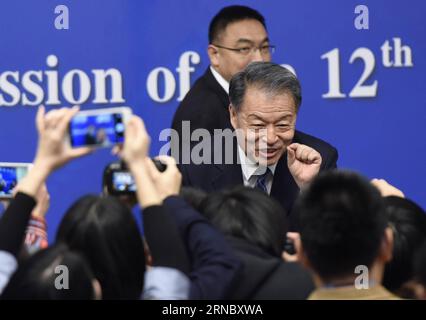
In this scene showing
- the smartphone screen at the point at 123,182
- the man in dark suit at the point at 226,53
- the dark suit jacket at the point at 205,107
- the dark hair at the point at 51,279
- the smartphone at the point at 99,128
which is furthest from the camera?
the man in dark suit at the point at 226,53

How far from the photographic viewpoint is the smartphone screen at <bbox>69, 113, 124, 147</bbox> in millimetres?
2287

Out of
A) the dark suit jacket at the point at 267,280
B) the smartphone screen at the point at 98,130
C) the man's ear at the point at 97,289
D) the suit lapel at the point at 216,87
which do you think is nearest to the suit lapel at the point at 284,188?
the suit lapel at the point at 216,87

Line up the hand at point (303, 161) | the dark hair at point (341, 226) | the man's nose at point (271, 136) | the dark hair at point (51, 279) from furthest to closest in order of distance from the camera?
the man's nose at point (271, 136) < the hand at point (303, 161) < the dark hair at point (341, 226) < the dark hair at point (51, 279)

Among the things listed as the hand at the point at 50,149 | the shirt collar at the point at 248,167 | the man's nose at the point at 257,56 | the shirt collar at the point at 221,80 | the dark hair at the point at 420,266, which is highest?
the man's nose at the point at 257,56

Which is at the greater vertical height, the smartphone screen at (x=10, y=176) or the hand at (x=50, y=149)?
the hand at (x=50, y=149)

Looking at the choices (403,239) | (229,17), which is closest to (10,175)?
(403,239)

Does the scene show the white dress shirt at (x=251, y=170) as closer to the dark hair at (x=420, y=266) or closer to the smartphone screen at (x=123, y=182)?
the smartphone screen at (x=123, y=182)

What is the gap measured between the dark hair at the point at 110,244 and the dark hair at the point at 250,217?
276 millimetres

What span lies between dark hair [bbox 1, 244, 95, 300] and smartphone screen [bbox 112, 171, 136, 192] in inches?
21.1

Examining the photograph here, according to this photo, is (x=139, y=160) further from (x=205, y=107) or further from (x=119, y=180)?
(x=205, y=107)

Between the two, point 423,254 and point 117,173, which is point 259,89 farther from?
point 423,254

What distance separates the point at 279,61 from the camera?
4.53m

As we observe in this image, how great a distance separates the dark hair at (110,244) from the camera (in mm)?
2184
